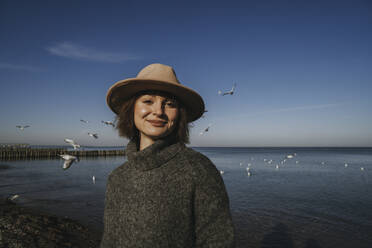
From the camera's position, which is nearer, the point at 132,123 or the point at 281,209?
the point at 132,123

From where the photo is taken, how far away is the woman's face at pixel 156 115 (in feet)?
6.41

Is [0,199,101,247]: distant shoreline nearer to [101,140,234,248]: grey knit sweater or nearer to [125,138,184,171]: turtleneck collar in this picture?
[101,140,234,248]: grey knit sweater

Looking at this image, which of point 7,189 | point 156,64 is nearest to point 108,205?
point 156,64

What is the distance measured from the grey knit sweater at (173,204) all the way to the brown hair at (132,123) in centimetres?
25

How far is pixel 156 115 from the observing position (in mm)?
1949

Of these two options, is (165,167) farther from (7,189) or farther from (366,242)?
(7,189)

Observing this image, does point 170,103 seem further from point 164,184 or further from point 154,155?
point 164,184

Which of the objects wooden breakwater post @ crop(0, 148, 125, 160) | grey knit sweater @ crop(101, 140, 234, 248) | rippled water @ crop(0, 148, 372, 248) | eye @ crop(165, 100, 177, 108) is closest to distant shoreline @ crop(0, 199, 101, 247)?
rippled water @ crop(0, 148, 372, 248)

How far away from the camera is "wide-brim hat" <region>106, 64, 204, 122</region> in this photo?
192 cm

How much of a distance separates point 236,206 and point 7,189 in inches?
748

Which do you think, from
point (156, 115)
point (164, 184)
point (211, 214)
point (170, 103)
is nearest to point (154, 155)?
point (164, 184)

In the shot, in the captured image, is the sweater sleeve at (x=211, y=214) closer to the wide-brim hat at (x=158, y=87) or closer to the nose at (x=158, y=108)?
the nose at (x=158, y=108)

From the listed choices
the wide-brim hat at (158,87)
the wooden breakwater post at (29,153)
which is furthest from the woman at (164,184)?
the wooden breakwater post at (29,153)

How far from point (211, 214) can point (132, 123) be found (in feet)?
4.16
